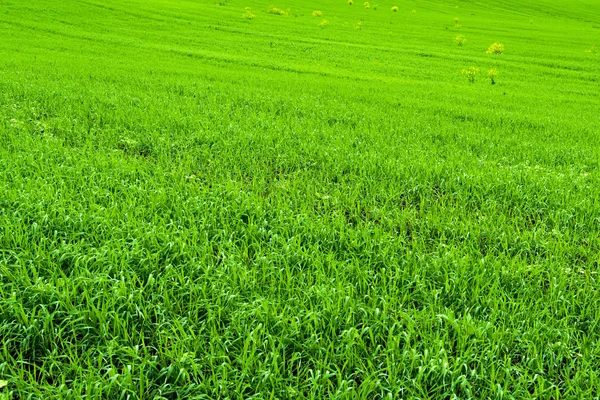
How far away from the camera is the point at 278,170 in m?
6.86

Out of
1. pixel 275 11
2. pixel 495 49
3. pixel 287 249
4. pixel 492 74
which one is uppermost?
pixel 275 11

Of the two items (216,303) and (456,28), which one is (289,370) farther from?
(456,28)

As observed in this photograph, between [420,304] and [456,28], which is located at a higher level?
[456,28]

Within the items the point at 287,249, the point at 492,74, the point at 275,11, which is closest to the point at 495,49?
the point at 492,74

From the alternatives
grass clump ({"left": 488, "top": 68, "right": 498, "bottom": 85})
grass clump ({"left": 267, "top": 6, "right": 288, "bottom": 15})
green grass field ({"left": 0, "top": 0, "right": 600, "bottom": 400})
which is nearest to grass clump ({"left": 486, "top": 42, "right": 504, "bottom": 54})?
grass clump ({"left": 488, "top": 68, "right": 498, "bottom": 85})

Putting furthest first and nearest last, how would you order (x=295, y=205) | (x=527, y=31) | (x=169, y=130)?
(x=527, y=31) < (x=169, y=130) < (x=295, y=205)

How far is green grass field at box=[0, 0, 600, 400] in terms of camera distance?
9.33 feet

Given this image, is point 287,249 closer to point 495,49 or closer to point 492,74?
point 492,74

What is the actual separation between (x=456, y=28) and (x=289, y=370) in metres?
41.7

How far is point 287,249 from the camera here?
4172 mm

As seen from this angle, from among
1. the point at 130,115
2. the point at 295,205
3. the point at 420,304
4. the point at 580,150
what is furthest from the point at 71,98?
the point at 580,150

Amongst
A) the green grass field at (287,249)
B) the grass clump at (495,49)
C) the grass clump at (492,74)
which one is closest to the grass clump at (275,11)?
the grass clump at (495,49)

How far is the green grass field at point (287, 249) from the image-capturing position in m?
2.84

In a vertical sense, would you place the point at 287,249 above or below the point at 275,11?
below
